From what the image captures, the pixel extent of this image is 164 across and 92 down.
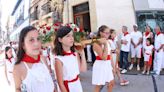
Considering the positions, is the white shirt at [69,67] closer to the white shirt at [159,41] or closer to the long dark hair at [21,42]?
the long dark hair at [21,42]

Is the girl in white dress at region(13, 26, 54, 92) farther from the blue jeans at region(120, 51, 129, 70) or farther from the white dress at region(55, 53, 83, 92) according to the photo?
the blue jeans at region(120, 51, 129, 70)

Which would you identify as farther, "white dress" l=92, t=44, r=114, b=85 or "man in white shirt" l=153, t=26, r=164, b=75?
"man in white shirt" l=153, t=26, r=164, b=75

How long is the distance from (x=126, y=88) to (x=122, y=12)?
7.24m

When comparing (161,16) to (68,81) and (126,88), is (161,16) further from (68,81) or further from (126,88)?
A: (68,81)

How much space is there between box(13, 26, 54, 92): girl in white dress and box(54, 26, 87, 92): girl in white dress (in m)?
0.51

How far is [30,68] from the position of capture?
2.82 meters

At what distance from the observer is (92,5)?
1502cm

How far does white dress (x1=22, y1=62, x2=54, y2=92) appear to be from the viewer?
274 cm

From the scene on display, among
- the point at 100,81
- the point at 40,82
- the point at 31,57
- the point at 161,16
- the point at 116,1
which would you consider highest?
the point at 116,1

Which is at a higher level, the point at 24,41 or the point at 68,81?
the point at 24,41

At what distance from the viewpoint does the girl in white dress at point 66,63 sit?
3465mm

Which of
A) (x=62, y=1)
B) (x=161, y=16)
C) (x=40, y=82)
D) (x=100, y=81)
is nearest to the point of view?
(x=40, y=82)

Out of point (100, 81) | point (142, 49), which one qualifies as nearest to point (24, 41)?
point (100, 81)

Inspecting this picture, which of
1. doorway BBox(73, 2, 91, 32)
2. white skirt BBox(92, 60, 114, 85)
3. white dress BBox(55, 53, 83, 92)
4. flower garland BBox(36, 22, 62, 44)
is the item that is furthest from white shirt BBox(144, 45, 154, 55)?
white dress BBox(55, 53, 83, 92)
